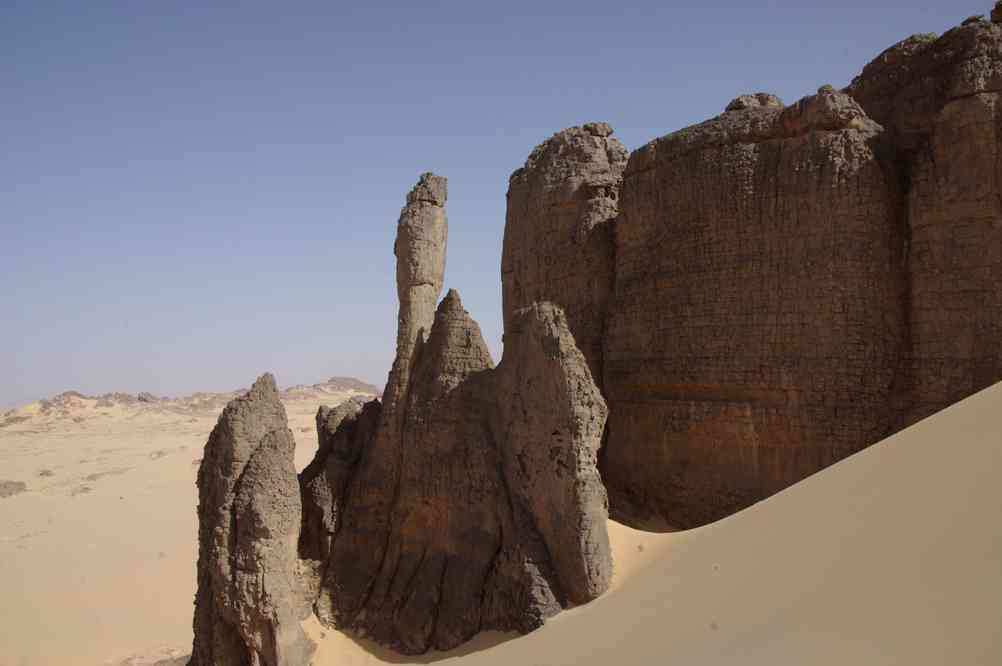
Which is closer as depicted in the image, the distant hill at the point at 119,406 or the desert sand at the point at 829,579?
the desert sand at the point at 829,579

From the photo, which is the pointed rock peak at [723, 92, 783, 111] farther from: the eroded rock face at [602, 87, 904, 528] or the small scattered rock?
the small scattered rock

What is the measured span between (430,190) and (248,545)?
5.79 metres

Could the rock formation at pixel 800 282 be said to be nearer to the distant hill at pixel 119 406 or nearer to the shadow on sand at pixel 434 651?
the shadow on sand at pixel 434 651

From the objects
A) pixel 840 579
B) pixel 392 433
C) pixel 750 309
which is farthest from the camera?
pixel 750 309

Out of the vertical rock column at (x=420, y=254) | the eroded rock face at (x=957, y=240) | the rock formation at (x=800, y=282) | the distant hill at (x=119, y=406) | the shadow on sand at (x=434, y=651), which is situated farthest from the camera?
the distant hill at (x=119, y=406)

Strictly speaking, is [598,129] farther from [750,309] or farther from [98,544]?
[98,544]

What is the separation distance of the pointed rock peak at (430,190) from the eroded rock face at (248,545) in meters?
4.10

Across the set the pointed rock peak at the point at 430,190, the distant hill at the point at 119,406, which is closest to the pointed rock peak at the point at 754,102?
the pointed rock peak at the point at 430,190

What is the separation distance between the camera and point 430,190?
1156 centimetres

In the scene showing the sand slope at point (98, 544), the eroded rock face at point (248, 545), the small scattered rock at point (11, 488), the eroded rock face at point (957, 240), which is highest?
the eroded rock face at point (957, 240)

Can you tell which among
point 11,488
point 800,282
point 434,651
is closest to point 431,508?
point 434,651

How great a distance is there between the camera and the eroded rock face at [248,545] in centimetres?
806

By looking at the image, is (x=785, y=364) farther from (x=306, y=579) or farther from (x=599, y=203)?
(x=306, y=579)

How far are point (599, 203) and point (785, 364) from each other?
473 centimetres
